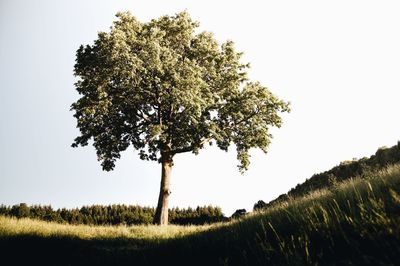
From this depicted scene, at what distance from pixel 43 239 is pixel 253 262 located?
8.13 metres

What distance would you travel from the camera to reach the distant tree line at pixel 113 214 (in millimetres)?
40844

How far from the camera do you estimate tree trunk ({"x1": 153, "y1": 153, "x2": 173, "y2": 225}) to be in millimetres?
24617

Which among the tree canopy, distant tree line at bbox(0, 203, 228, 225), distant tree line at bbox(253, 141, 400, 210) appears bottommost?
distant tree line at bbox(0, 203, 228, 225)

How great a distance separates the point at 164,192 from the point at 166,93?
23.3ft

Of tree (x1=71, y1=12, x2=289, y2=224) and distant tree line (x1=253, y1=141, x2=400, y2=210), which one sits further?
distant tree line (x1=253, y1=141, x2=400, y2=210)

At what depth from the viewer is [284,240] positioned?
22.0 feet

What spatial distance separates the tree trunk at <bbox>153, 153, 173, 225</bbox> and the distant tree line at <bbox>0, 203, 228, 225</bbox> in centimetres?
1539

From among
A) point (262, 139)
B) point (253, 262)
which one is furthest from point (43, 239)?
point (262, 139)

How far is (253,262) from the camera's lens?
6273mm

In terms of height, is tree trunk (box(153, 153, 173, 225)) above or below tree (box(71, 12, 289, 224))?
below

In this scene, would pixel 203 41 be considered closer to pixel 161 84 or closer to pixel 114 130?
pixel 161 84

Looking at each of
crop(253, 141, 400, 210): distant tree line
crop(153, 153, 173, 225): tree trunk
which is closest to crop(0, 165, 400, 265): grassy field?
crop(153, 153, 173, 225): tree trunk

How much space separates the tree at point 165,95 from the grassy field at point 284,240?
11.3 meters

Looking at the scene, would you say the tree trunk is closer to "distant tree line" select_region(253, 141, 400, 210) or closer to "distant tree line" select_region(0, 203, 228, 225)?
"distant tree line" select_region(253, 141, 400, 210)
